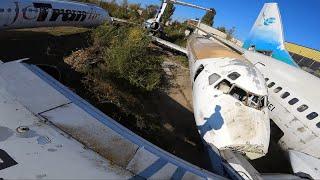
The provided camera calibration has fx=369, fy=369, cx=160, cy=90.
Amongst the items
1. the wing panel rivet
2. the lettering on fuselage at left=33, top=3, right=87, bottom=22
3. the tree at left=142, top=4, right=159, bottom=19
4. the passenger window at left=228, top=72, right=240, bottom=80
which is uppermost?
the wing panel rivet

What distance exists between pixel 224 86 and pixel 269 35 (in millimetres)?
15295

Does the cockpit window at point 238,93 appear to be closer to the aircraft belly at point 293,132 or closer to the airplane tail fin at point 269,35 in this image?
the aircraft belly at point 293,132

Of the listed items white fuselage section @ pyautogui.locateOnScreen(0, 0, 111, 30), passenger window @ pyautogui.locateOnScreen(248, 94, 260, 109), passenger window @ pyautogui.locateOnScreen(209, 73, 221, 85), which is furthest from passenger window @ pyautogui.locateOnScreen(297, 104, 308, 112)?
white fuselage section @ pyautogui.locateOnScreen(0, 0, 111, 30)

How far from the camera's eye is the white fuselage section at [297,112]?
15.0 m

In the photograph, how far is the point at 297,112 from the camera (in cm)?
1681

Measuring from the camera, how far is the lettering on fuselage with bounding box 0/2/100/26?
20.5 meters

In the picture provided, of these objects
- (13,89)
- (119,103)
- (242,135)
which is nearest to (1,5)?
(119,103)

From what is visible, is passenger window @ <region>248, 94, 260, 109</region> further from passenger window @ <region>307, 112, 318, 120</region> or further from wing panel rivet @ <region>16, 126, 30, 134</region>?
wing panel rivet @ <region>16, 126, 30, 134</region>

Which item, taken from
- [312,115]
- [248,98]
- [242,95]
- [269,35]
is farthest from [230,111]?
[269,35]

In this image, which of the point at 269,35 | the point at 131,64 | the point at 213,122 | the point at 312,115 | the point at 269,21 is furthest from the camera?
the point at 269,21

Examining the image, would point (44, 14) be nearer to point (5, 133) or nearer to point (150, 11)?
point (5, 133)

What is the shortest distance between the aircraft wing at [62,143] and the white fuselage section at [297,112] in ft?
28.7

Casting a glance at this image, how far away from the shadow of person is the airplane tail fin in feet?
47.0

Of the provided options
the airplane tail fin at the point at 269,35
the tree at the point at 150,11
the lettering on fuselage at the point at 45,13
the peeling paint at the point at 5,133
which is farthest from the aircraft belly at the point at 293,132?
the tree at the point at 150,11
